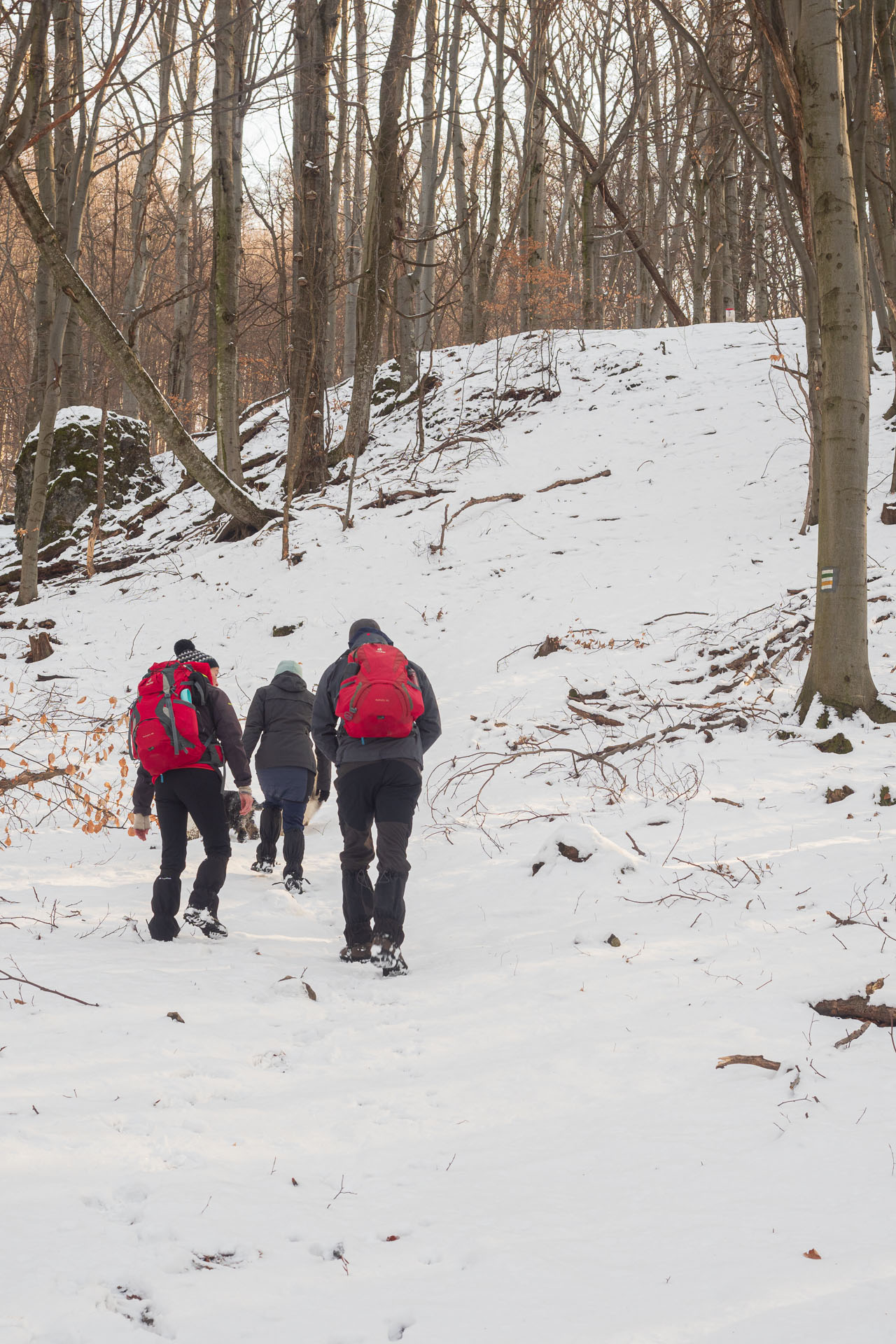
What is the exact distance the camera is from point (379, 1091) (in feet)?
11.3

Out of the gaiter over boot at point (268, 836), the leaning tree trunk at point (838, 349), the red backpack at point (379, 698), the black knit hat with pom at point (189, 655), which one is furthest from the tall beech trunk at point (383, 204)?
the red backpack at point (379, 698)

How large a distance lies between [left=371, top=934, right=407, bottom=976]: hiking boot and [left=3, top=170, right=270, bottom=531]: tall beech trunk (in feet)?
28.1

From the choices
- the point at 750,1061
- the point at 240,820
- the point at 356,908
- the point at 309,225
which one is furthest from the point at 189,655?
the point at 309,225

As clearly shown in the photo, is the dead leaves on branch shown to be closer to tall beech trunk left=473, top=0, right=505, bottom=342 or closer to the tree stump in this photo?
the tree stump

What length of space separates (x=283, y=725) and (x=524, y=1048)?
11.9 ft

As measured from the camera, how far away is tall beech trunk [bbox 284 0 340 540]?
13.9 metres

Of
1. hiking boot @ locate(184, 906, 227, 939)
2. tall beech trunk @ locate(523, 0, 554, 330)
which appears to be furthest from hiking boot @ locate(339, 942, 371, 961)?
tall beech trunk @ locate(523, 0, 554, 330)

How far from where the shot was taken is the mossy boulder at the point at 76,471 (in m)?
17.0

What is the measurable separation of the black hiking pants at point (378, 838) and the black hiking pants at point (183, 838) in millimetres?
725

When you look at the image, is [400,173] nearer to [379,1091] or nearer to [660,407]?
[660,407]

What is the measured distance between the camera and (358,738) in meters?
4.92

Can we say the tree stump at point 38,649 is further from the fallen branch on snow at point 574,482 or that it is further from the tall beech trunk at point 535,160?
the tall beech trunk at point 535,160

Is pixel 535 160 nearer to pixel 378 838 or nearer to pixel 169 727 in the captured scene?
pixel 169 727

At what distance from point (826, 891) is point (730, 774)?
199cm
